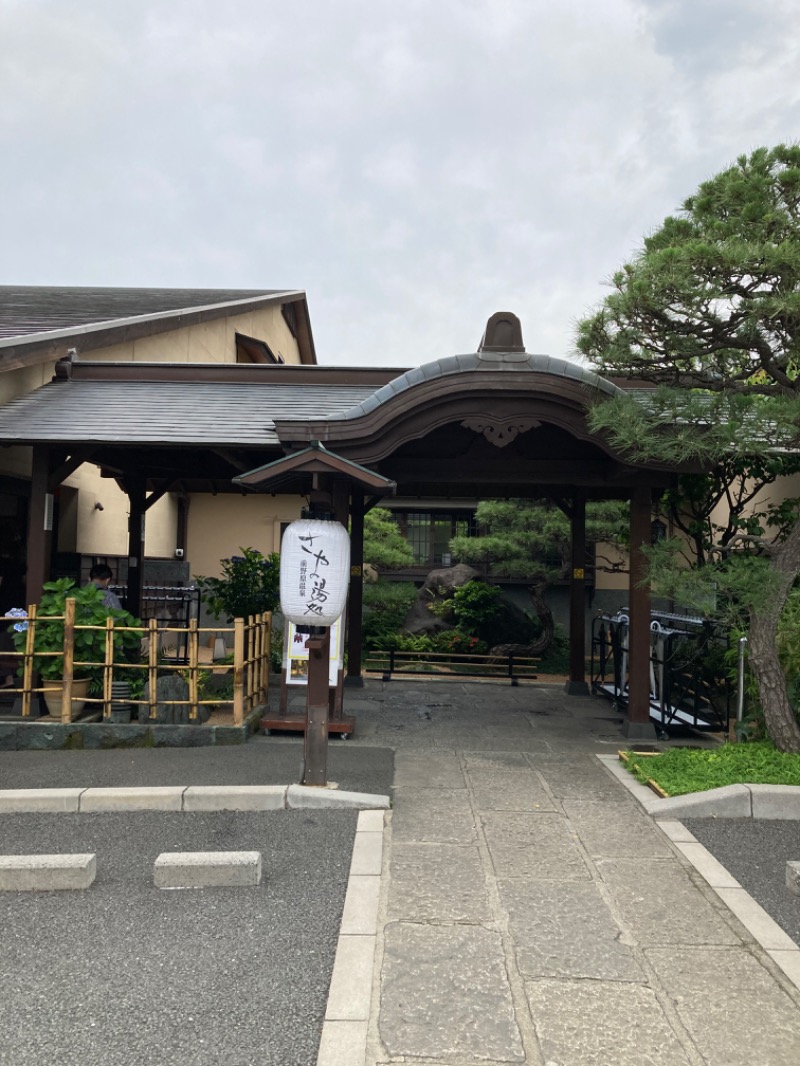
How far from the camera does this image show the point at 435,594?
1727 centimetres

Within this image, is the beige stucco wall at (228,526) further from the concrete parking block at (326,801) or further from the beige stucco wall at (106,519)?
the concrete parking block at (326,801)

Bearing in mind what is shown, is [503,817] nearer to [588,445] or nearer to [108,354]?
[588,445]

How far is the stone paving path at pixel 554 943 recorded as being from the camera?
3.00 m

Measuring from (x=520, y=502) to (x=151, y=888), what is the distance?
12.4 meters

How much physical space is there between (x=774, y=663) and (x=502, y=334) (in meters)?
3.92

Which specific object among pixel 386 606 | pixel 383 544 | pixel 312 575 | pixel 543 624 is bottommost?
pixel 543 624

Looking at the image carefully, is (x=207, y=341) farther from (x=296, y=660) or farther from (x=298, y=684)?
(x=298, y=684)

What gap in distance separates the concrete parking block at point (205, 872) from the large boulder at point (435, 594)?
1222 centimetres

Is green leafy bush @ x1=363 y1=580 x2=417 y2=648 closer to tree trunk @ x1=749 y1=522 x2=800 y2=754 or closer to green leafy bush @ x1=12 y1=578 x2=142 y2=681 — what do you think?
green leafy bush @ x1=12 y1=578 x2=142 y2=681

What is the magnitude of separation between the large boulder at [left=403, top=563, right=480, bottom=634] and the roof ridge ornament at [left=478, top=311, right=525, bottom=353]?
32.4 feet

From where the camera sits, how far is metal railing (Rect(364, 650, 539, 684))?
13156mm

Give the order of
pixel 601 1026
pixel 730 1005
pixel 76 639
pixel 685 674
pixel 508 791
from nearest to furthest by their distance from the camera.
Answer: pixel 601 1026, pixel 730 1005, pixel 508 791, pixel 76 639, pixel 685 674

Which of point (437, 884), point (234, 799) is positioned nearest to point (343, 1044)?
point (437, 884)

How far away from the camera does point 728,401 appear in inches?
251
